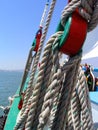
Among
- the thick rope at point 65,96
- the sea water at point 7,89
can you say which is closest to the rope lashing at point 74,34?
the thick rope at point 65,96

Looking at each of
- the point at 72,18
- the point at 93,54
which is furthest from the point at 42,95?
the point at 93,54

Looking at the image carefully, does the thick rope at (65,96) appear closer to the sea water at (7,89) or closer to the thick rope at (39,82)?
the thick rope at (39,82)

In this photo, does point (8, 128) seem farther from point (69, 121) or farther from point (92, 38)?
point (92, 38)

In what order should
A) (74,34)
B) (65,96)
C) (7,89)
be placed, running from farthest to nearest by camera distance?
(7,89) → (65,96) → (74,34)

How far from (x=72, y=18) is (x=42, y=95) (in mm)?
339

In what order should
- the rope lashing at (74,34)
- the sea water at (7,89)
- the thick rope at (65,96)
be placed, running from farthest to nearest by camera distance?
the sea water at (7,89) → the thick rope at (65,96) → the rope lashing at (74,34)

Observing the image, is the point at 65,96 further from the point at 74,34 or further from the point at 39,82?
the point at 74,34

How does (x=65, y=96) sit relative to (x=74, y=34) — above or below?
below

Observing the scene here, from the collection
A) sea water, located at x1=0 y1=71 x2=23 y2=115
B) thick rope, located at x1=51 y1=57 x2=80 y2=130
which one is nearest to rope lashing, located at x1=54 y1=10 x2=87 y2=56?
thick rope, located at x1=51 y1=57 x2=80 y2=130

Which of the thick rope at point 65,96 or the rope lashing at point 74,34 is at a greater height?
the rope lashing at point 74,34

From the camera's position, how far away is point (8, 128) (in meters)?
2.43

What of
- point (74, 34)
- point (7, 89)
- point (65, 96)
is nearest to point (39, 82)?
point (65, 96)

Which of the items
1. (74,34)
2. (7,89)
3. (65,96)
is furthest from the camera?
(7,89)

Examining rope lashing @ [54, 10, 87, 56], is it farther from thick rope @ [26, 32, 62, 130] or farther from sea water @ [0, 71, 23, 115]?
sea water @ [0, 71, 23, 115]
